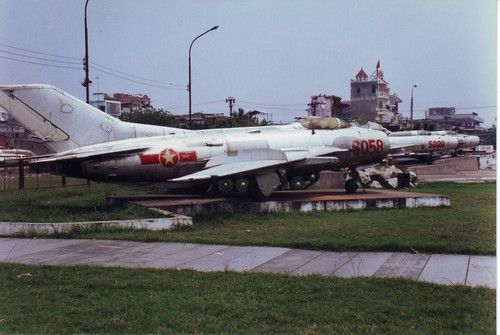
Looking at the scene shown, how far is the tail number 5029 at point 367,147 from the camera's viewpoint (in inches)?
761

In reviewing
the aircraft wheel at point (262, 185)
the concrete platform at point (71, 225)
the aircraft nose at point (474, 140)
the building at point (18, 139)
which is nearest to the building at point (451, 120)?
the aircraft nose at point (474, 140)

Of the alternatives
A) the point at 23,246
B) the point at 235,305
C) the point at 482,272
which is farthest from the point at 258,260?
the point at 23,246

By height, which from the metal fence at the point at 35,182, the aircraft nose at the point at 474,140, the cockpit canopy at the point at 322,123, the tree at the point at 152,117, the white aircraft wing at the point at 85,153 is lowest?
the metal fence at the point at 35,182

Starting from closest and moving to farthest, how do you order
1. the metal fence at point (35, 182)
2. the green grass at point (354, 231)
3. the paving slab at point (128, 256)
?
the paving slab at point (128, 256)
the green grass at point (354, 231)
the metal fence at point (35, 182)

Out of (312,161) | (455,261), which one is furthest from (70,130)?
(455,261)

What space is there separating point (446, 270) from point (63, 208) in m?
11.8

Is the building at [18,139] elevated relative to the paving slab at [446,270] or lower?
elevated

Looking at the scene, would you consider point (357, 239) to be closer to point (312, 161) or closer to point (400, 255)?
point (400, 255)

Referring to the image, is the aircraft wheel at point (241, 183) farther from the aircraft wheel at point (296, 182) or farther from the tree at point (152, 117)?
the tree at point (152, 117)

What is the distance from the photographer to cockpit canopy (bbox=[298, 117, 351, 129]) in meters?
19.7

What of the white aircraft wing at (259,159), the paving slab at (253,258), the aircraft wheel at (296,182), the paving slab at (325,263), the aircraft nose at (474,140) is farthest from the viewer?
the aircraft nose at (474,140)

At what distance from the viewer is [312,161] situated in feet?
59.8

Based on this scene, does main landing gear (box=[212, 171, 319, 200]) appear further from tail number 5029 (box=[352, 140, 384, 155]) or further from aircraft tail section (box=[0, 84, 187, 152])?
aircraft tail section (box=[0, 84, 187, 152])

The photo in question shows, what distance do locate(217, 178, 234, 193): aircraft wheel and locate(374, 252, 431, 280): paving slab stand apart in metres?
8.22
